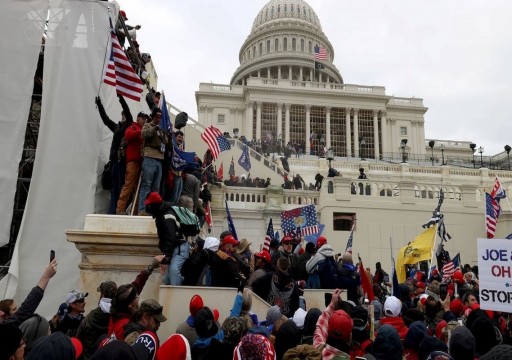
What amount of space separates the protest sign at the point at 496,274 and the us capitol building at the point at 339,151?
11.2 metres

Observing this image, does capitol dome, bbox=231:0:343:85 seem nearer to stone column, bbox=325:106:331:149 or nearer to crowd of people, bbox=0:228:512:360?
stone column, bbox=325:106:331:149

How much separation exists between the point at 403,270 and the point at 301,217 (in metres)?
3.24

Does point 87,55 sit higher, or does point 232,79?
point 232,79

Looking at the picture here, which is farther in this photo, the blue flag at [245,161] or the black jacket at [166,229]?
the blue flag at [245,161]

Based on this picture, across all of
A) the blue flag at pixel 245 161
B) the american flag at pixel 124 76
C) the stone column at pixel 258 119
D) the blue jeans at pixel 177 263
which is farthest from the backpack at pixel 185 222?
the stone column at pixel 258 119

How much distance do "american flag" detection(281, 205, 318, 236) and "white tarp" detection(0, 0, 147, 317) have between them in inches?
233

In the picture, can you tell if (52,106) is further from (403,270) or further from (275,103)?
(275,103)

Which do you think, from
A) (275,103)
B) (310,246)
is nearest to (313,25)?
(275,103)

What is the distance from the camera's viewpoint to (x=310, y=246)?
7988mm

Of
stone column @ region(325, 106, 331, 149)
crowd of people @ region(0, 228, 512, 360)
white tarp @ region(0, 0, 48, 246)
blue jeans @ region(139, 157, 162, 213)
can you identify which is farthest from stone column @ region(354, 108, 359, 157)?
crowd of people @ region(0, 228, 512, 360)

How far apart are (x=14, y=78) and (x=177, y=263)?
625 cm

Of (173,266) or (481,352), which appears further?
(173,266)

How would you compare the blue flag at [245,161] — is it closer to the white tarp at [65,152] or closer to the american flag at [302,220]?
the american flag at [302,220]

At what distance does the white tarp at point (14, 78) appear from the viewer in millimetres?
9031
